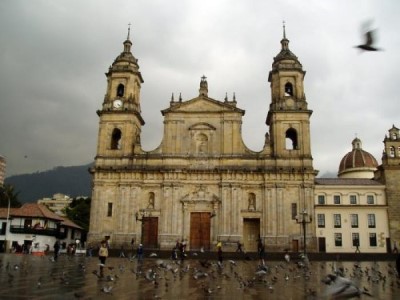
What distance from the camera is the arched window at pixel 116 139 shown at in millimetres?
50219

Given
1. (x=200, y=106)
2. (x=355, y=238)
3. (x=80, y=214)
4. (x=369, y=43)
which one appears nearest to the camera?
(x=369, y=43)

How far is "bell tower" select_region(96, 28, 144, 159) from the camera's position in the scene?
49062mm

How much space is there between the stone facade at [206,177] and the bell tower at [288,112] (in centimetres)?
11

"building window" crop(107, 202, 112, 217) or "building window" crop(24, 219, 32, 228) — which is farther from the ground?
"building window" crop(107, 202, 112, 217)

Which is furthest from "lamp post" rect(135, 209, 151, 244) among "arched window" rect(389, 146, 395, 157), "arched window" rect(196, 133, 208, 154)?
"arched window" rect(389, 146, 395, 157)

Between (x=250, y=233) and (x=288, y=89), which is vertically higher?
(x=288, y=89)

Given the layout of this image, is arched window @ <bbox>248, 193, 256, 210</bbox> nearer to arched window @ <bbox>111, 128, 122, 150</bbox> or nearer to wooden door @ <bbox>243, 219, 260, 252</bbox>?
wooden door @ <bbox>243, 219, 260, 252</bbox>

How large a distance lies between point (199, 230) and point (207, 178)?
5640 mm

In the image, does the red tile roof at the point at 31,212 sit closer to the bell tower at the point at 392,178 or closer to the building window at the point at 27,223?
the building window at the point at 27,223

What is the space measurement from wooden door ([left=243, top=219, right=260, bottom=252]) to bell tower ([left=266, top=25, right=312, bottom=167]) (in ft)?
23.5

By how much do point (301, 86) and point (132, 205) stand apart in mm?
23513

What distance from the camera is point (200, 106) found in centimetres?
4947

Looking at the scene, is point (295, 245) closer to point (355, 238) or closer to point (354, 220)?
point (355, 238)

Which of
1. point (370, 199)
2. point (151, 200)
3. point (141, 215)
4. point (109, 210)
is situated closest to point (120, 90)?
point (151, 200)
